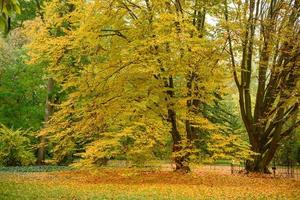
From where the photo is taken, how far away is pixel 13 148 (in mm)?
26734

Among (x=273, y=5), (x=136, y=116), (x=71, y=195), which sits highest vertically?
(x=273, y=5)

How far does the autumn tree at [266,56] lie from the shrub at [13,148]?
12.7 m

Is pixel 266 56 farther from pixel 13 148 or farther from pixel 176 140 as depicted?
pixel 13 148

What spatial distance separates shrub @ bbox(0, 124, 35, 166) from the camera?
25984 millimetres

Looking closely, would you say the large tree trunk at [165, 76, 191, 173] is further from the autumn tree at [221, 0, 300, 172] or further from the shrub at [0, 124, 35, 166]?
the shrub at [0, 124, 35, 166]

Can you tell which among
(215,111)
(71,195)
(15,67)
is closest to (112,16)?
(71,195)

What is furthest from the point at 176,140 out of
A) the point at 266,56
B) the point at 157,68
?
the point at 266,56

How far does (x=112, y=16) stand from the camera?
60.7 ft

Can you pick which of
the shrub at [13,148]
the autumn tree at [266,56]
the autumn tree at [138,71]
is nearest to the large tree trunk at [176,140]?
the autumn tree at [138,71]

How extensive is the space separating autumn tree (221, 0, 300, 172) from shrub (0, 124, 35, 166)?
1267cm

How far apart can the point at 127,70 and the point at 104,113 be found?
195 cm

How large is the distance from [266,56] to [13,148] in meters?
15.3

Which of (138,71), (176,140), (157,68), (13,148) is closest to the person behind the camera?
(157,68)

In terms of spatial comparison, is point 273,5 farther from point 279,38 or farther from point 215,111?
point 215,111
